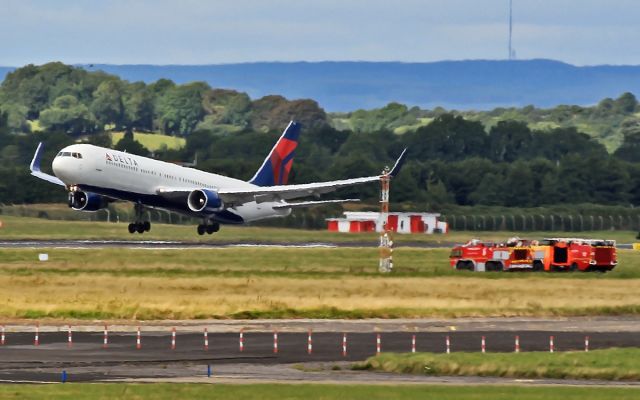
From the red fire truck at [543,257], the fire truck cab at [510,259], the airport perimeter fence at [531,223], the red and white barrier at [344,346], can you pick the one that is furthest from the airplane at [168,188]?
the red and white barrier at [344,346]

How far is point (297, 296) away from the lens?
69938 mm

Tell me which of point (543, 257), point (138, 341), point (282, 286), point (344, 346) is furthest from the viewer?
point (543, 257)

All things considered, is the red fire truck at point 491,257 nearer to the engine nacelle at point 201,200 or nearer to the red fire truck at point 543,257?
the red fire truck at point 543,257

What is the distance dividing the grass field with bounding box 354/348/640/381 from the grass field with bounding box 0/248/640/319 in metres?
17.4

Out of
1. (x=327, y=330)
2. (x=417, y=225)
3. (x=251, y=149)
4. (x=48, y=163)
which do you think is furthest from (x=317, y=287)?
(x=251, y=149)

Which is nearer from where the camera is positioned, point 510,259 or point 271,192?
point 510,259

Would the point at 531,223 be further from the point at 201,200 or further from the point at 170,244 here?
the point at 201,200

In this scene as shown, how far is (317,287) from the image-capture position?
2921 inches

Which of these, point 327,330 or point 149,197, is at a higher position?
Answer: point 149,197

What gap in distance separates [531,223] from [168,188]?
132 ft

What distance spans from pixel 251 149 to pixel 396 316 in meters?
136

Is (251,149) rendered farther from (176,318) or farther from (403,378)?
(403,378)

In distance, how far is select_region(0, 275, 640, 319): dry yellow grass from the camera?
64.1m

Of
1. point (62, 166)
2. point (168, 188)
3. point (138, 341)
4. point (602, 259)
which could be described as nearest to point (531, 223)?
point (602, 259)
